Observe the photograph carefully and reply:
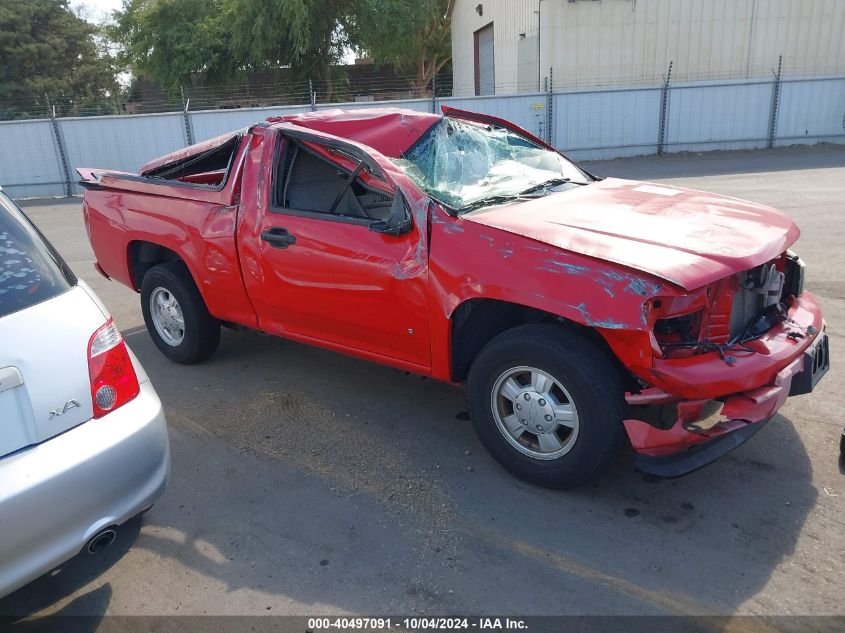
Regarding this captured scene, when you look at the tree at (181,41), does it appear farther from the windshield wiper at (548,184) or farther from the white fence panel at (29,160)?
the windshield wiper at (548,184)

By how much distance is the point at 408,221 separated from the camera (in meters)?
3.58

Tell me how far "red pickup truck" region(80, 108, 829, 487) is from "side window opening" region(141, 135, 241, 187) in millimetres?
80

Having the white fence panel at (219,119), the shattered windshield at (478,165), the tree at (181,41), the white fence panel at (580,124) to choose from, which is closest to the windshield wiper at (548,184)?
the shattered windshield at (478,165)

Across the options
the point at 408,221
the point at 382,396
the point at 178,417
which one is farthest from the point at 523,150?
the point at 178,417

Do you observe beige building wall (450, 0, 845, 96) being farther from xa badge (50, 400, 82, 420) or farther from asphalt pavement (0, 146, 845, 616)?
xa badge (50, 400, 82, 420)

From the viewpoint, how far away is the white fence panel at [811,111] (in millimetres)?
19328

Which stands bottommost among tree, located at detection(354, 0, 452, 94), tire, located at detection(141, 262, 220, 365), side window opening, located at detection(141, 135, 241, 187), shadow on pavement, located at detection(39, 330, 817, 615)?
shadow on pavement, located at detection(39, 330, 817, 615)

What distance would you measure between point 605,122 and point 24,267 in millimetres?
18275

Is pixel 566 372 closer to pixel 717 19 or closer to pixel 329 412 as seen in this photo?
pixel 329 412

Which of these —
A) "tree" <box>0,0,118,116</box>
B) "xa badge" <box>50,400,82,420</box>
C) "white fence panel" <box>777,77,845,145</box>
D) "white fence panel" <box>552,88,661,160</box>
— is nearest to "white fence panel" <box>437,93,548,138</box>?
"white fence panel" <box>552,88,661,160</box>

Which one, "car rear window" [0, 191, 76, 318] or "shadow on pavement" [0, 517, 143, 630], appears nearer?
"car rear window" [0, 191, 76, 318]

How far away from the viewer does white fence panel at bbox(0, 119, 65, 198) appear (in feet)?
56.0

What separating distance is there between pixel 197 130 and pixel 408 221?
15.6m

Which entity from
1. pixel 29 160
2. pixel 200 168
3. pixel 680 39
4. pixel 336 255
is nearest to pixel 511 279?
pixel 336 255
